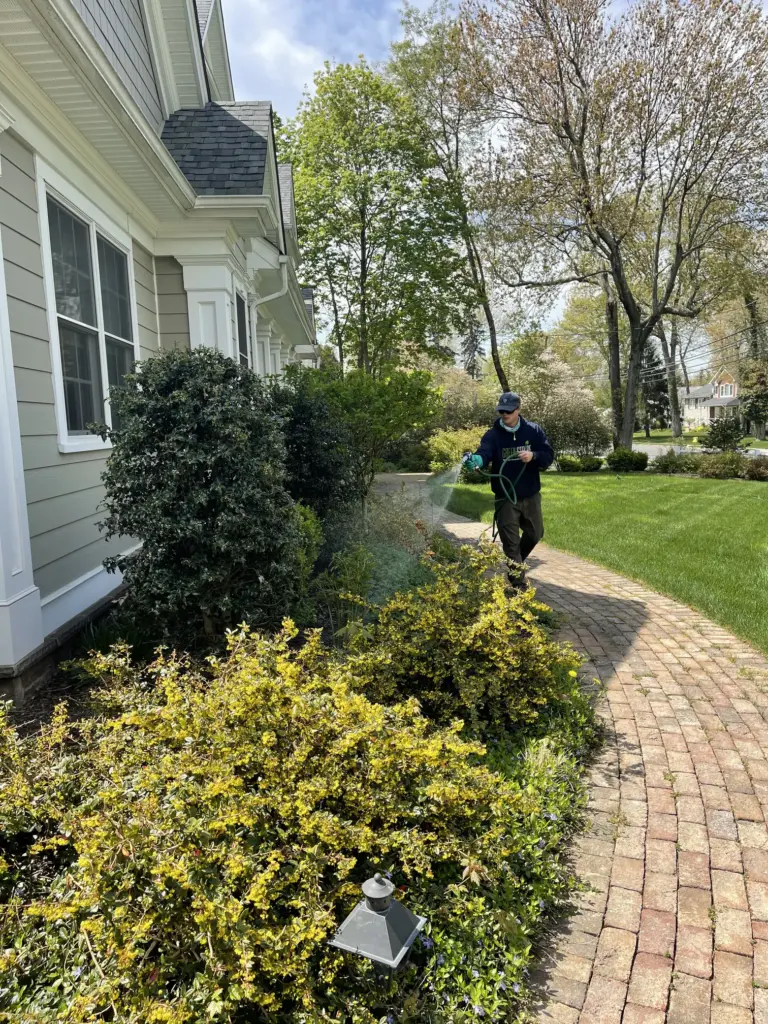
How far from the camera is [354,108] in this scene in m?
18.7

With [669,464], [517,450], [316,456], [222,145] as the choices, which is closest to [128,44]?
[222,145]

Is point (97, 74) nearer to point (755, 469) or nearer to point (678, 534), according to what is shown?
point (678, 534)

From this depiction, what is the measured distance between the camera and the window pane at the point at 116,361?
17.8 feet

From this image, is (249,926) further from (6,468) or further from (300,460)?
(300,460)

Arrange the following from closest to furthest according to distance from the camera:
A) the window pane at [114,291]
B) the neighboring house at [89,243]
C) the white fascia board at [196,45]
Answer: the neighboring house at [89,243], the window pane at [114,291], the white fascia board at [196,45]

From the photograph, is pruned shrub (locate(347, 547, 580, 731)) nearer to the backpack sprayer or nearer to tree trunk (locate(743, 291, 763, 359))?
the backpack sprayer

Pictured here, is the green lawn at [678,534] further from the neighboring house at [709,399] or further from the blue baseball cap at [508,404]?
the neighboring house at [709,399]

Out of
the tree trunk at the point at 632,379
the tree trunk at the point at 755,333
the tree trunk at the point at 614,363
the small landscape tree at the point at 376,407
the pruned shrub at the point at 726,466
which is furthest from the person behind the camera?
the tree trunk at the point at 755,333

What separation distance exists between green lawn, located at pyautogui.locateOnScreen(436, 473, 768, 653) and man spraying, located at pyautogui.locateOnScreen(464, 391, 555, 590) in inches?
68.2

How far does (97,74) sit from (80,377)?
6.62 feet

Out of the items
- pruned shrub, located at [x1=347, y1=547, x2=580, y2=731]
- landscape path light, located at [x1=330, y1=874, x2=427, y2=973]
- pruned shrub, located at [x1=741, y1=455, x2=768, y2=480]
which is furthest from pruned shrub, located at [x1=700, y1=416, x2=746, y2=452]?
landscape path light, located at [x1=330, y1=874, x2=427, y2=973]

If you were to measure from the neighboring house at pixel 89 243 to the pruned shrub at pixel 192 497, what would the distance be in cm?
58

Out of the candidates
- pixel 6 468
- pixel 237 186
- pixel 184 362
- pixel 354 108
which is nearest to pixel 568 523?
pixel 237 186

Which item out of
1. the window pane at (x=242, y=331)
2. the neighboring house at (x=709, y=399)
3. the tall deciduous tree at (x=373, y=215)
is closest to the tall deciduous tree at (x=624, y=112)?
the tall deciduous tree at (x=373, y=215)
